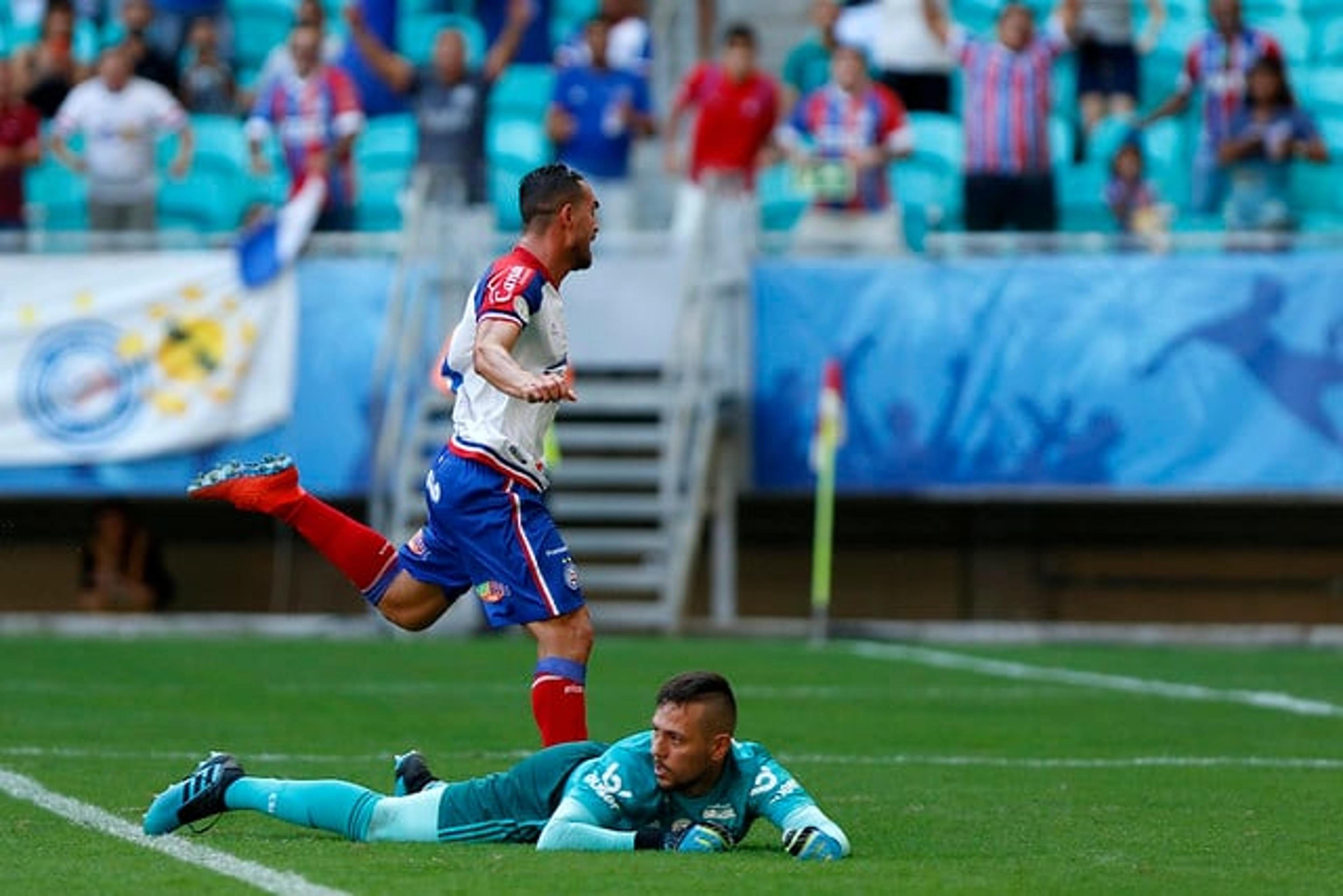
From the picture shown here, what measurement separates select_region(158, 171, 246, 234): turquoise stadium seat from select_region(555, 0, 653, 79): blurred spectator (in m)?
2.86

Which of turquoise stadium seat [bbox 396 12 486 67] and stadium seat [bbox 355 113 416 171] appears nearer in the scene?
stadium seat [bbox 355 113 416 171]

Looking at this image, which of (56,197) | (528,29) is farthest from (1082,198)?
(56,197)

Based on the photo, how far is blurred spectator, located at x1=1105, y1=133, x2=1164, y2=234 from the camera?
75.6 feet

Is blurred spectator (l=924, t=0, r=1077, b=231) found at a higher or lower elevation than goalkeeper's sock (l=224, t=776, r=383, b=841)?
higher

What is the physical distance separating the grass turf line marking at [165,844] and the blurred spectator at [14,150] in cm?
1281

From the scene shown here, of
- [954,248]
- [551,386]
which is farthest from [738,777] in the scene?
[954,248]

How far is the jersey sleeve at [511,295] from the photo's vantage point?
9867 mm

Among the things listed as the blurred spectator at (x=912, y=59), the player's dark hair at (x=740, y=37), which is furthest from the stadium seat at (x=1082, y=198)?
the player's dark hair at (x=740, y=37)

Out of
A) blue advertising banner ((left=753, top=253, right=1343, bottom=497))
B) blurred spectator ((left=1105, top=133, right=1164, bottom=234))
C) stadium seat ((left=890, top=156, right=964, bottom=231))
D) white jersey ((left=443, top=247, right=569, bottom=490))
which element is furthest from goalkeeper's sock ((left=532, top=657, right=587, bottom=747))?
stadium seat ((left=890, top=156, right=964, bottom=231))

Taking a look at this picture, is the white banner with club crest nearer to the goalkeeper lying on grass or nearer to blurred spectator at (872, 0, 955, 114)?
blurred spectator at (872, 0, 955, 114)

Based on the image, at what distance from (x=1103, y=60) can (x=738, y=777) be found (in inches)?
642

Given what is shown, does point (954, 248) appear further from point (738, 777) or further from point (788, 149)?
point (738, 777)

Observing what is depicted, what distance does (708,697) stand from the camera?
830 cm

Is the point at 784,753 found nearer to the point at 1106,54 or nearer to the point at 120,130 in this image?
the point at 120,130
